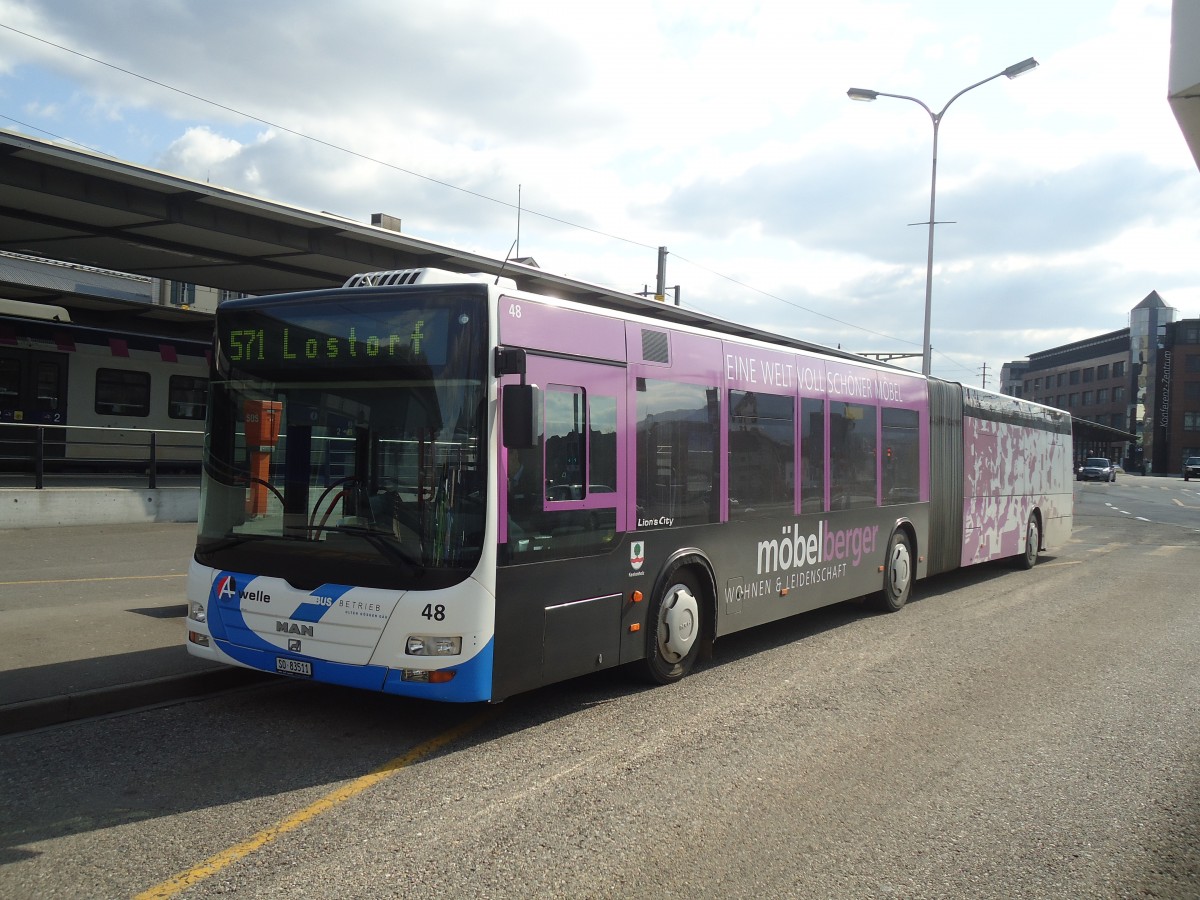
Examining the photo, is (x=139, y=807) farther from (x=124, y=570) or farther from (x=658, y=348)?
(x=124, y=570)

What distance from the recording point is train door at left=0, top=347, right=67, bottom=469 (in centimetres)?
1944

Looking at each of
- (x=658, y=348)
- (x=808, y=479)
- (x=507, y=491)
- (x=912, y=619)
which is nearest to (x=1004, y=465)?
(x=912, y=619)

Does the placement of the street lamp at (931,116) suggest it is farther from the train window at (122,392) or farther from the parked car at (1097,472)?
the parked car at (1097,472)

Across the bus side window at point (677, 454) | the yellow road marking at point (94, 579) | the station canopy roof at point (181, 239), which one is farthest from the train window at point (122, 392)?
the bus side window at point (677, 454)

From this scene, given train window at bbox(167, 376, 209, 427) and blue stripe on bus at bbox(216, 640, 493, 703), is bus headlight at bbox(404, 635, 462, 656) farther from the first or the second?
train window at bbox(167, 376, 209, 427)

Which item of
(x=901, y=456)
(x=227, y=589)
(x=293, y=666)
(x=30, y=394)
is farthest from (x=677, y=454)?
(x=30, y=394)

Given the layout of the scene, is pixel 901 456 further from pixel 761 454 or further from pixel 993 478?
pixel 993 478

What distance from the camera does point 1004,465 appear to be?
51.6ft

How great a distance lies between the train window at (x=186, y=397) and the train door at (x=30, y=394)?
8.07ft

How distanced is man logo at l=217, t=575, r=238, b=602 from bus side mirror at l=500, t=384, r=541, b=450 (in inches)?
84.2

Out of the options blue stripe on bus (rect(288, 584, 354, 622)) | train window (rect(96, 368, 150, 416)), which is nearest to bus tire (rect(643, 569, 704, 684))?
blue stripe on bus (rect(288, 584, 354, 622))

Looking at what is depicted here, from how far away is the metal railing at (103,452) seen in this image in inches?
739

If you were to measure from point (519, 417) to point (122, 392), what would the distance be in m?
18.5

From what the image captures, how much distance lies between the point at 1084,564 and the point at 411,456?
15.7 meters
